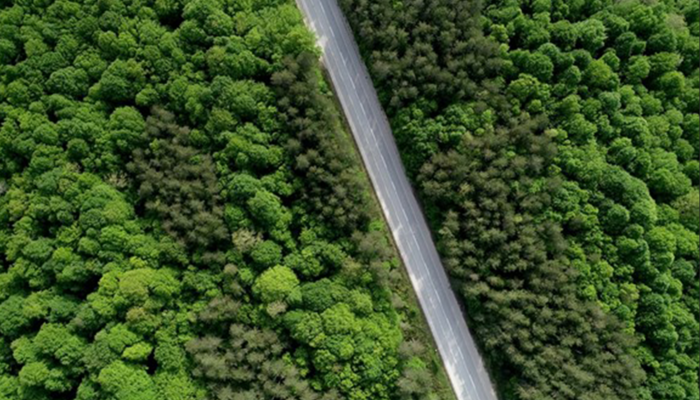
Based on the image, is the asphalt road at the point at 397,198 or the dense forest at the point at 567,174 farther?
the asphalt road at the point at 397,198

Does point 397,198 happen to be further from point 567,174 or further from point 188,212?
point 188,212

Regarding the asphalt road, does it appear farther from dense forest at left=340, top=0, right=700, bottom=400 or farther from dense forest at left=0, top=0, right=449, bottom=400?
dense forest at left=0, top=0, right=449, bottom=400

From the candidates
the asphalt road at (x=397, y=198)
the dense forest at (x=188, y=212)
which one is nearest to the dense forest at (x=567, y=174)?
the asphalt road at (x=397, y=198)

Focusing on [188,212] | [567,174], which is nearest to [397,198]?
[567,174]

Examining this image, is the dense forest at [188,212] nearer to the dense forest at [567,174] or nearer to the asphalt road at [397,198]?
the asphalt road at [397,198]

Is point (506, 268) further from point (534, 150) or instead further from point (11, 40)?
Result: point (11, 40)
